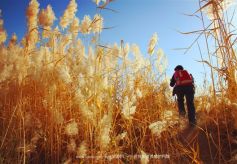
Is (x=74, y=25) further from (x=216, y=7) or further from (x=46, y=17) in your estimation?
(x=216, y=7)

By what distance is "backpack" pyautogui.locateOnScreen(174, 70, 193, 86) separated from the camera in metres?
5.32

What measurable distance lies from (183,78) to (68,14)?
7.50 ft

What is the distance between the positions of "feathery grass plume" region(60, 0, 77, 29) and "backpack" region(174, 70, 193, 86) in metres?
2.17

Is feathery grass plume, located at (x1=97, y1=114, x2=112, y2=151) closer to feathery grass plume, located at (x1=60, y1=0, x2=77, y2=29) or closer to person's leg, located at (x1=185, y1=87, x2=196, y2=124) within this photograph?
feathery grass plume, located at (x1=60, y1=0, x2=77, y2=29)

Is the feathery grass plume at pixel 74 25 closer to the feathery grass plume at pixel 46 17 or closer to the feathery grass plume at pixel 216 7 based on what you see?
the feathery grass plume at pixel 46 17

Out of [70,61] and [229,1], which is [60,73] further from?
[229,1]

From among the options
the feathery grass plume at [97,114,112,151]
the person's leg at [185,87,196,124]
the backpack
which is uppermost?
the backpack

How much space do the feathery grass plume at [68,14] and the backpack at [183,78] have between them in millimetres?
2174

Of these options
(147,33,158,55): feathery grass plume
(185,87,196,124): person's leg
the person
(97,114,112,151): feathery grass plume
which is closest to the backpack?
the person

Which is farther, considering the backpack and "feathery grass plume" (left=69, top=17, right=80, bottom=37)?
the backpack

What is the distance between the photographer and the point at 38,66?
3246mm

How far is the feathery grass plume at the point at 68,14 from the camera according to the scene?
4176mm

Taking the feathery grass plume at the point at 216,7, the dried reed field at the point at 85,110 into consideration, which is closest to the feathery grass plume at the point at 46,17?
the dried reed field at the point at 85,110

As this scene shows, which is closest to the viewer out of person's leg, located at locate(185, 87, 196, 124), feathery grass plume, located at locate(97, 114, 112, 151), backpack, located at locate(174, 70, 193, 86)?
feathery grass plume, located at locate(97, 114, 112, 151)
